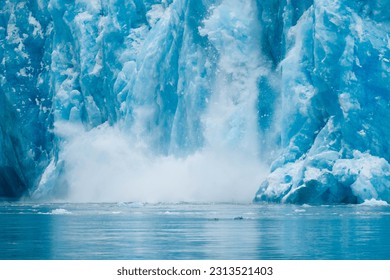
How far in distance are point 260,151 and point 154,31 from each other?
8173 mm

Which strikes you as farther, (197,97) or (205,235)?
(197,97)

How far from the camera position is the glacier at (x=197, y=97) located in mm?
30625

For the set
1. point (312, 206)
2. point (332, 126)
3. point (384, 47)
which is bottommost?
point (312, 206)

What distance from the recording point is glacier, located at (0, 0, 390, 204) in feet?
100

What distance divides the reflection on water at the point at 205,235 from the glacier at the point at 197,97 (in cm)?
447

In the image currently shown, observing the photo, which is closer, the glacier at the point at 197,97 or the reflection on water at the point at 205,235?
the reflection on water at the point at 205,235

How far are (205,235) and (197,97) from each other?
1969 cm

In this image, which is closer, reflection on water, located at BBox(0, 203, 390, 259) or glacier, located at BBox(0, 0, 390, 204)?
reflection on water, located at BBox(0, 203, 390, 259)

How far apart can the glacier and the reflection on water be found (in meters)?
4.47

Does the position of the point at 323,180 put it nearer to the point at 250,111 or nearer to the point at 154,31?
the point at 250,111

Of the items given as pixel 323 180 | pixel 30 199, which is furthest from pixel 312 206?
pixel 30 199

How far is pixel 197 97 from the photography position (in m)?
37.8

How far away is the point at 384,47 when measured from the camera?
3081 centimetres
